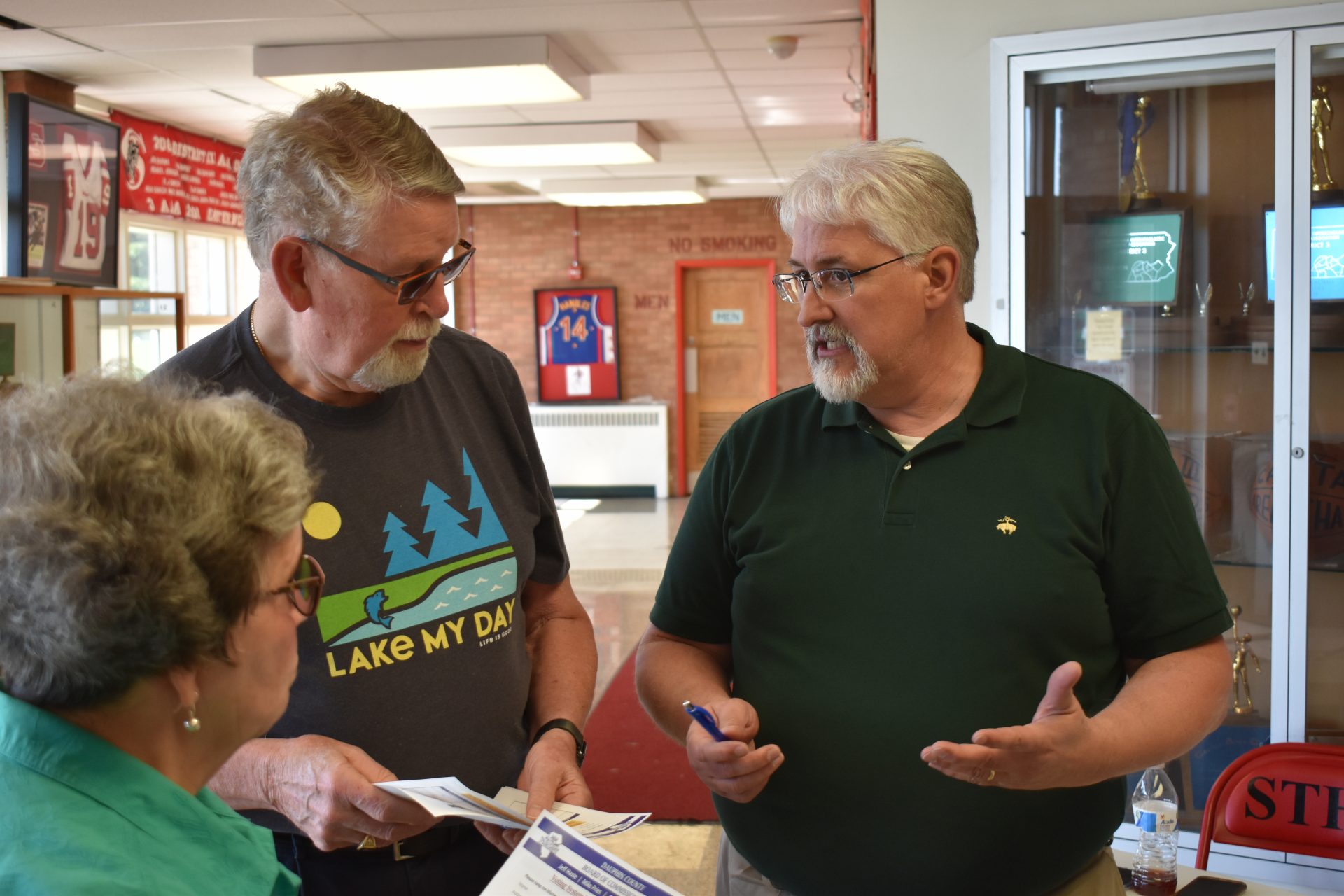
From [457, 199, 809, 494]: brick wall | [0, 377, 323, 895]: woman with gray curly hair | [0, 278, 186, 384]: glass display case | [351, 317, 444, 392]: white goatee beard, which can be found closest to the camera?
[0, 377, 323, 895]: woman with gray curly hair

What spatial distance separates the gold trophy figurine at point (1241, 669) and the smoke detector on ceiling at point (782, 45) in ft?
11.7

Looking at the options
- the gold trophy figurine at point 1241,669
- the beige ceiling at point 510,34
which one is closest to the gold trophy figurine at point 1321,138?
the gold trophy figurine at point 1241,669

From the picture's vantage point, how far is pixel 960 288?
176 cm

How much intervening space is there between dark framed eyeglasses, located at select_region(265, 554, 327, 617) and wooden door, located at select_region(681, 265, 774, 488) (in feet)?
39.2

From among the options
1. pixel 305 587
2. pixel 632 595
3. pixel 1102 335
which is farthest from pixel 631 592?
pixel 305 587

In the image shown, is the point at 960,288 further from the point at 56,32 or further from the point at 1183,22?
the point at 56,32

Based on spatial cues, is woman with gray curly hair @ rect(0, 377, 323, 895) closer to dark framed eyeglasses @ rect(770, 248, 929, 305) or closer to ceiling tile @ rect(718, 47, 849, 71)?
dark framed eyeglasses @ rect(770, 248, 929, 305)

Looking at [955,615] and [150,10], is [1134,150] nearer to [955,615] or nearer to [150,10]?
[955,615]

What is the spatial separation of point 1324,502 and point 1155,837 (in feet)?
5.81

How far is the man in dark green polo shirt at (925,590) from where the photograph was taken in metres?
1.54

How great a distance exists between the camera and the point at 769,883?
1699 millimetres

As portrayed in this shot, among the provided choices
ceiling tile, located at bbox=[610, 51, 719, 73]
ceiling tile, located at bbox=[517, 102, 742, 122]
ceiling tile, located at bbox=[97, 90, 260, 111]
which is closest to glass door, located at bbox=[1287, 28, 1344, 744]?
ceiling tile, located at bbox=[610, 51, 719, 73]

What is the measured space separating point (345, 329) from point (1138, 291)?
9.89 ft

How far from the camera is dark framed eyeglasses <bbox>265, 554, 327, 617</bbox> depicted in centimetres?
110
